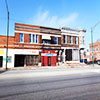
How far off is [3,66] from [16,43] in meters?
5.47

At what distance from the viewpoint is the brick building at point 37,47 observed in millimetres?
19984

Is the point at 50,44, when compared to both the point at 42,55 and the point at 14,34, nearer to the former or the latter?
the point at 42,55

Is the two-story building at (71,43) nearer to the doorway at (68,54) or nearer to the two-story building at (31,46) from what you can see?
the doorway at (68,54)

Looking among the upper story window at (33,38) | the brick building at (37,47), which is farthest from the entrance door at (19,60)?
the upper story window at (33,38)

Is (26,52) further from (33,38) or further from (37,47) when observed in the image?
(33,38)

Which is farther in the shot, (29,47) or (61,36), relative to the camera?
(61,36)

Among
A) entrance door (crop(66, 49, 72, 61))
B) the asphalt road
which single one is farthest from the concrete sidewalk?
entrance door (crop(66, 49, 72, 61))

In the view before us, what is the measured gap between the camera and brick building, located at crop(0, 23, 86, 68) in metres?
20.0

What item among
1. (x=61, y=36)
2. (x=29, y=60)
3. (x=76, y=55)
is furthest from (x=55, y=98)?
(x=76, y=55)

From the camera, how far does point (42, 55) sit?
22.1 meters

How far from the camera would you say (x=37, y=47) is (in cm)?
2186

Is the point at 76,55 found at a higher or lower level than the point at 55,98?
higher

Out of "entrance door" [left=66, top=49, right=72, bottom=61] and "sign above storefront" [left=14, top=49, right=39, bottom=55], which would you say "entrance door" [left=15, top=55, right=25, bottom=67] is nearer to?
"sign above storefront" [left=14, top=49, right=39, bottom=55]

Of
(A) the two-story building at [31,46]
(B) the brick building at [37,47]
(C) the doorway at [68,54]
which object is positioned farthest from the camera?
(C) the doorway at [68,54]
